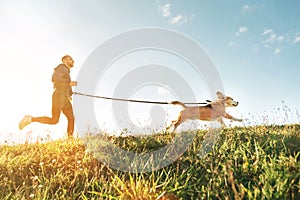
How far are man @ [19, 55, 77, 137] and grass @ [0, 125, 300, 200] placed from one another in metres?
2.05

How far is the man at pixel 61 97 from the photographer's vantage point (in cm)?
846

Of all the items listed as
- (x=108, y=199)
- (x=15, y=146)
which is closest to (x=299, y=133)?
(x=108, y=199)

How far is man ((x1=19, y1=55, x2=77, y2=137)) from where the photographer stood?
27.8 feet

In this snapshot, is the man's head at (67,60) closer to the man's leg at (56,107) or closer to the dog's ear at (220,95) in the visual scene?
the man's leg at (56,107)

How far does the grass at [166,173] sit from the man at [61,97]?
6.73ft

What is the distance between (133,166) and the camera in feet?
15.5

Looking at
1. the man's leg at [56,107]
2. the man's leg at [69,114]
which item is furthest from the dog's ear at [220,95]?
the man's leg at [56,107]

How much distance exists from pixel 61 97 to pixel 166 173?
494 centimetres

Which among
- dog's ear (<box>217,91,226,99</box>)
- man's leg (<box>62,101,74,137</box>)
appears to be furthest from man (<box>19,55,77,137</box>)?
dog's ear (<box>217,91,226,99</box>)

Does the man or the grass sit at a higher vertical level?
the man

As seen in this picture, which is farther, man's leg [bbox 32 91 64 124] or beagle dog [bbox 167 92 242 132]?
beagle dog [bbox 167 92 242 132]

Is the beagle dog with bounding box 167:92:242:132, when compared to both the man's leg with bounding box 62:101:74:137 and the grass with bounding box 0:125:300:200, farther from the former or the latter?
the grass with bounding box 0:125:300:200

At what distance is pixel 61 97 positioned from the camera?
8477 millimetres

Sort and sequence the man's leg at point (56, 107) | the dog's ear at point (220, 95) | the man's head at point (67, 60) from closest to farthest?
the man's leg at point (56, 107) < the man's head at point (67, 60) < the dog's ear at point (220, 95)
